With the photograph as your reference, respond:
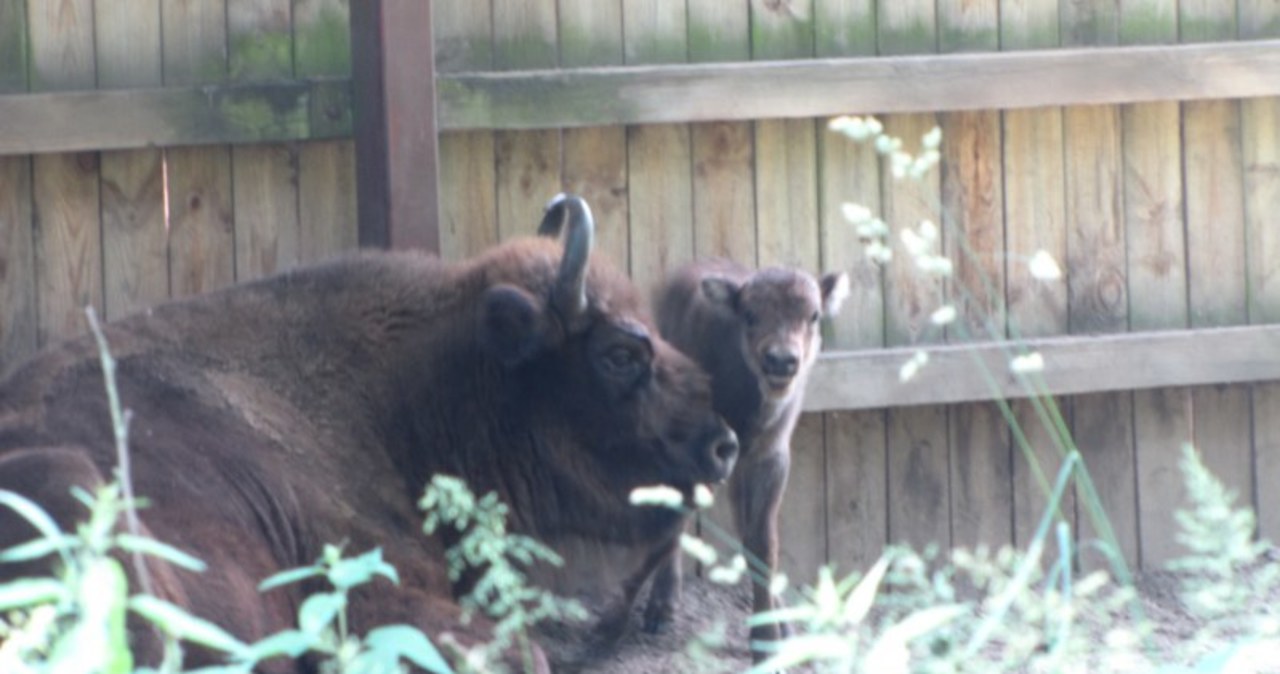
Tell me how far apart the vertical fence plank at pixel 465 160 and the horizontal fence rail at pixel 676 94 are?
0.16 metres

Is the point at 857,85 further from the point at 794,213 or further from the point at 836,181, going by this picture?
the point at 794,213

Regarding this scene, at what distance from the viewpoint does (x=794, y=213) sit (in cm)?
711

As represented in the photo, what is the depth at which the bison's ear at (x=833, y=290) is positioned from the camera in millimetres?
6711

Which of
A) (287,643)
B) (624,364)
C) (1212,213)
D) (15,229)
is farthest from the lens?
(1212,213)

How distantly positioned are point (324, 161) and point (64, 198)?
2.74 ft

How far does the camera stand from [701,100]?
6.73 metres

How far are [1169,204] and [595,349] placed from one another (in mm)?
3069

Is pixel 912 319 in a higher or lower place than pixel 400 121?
lower

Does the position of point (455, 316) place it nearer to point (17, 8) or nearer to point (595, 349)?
point (595, 349)

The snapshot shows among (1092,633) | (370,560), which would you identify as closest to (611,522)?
(1092,633)

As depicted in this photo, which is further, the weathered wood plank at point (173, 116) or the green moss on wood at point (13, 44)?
the green moss on wood at point (13, 44)

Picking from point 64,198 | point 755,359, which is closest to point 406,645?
point 755,359

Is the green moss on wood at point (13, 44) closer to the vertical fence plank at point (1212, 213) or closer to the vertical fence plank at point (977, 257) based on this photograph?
the vertical fence plank at point (977, 257)

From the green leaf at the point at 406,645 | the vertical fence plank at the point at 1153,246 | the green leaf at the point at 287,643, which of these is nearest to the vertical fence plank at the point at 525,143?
the vertical fence plank at the point at 1153,246
